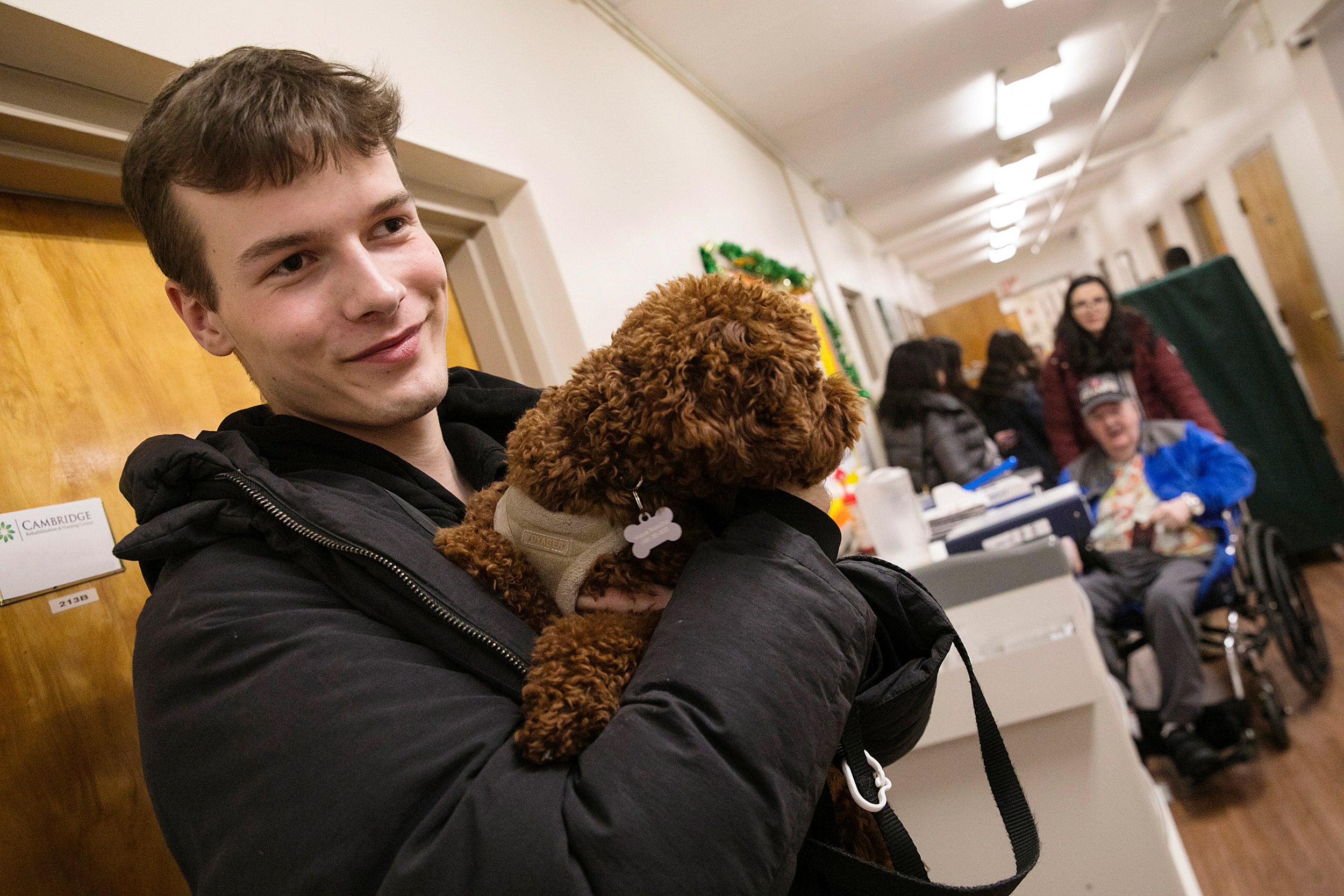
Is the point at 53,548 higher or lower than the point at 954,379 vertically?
higher

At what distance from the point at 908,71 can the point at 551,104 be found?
3.65m

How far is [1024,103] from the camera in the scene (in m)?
6.56

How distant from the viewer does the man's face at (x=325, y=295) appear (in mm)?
927

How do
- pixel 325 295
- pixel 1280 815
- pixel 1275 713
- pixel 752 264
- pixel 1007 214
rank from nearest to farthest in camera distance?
pixel 325 295 < pixel 1280 815 < pixel 1275 713 < pixel 752 264 < pixel 1007 214

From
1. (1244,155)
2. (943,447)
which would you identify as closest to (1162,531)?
(943,447)

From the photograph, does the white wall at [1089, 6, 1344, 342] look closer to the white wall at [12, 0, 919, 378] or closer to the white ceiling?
the white ceiling

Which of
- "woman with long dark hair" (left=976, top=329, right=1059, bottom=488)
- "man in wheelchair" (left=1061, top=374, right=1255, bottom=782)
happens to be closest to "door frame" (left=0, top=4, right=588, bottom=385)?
"man in wheelchair" (left=1061, top=374, right=1255, bottom=782)

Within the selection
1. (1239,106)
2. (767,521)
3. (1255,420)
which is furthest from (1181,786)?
(1239,106)

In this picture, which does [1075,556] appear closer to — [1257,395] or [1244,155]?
[1257,395]

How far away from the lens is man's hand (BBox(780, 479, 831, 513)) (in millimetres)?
938

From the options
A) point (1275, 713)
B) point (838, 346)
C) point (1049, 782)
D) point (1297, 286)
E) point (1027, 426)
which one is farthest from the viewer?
point (1297, 286)

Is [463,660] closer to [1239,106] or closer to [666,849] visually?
[666,849]

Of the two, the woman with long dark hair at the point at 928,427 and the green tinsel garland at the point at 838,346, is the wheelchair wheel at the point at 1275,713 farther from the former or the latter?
the green tinsel garland at the point at 838,346

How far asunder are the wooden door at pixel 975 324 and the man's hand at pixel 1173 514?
21.7ft
